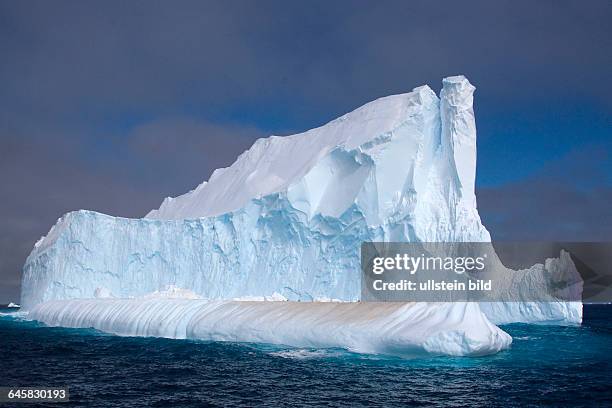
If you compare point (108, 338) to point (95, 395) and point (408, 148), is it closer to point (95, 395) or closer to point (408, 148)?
point (95, 395)

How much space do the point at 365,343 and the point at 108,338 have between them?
11902mm

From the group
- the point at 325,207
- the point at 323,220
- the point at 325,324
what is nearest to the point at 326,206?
the point at 325,207

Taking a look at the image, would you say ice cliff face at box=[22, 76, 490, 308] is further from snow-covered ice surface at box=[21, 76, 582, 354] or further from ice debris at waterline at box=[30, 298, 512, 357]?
ice debris at waterline at box=[30, 298, 512, 357]

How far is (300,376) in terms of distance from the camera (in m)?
13.8

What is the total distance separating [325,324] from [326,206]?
7.27 m

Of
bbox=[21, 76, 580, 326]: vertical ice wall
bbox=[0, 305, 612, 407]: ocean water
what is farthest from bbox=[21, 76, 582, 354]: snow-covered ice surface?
bbox=[0, 305, 612, 407]: ocean water

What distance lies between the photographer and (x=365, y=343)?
57.0ft

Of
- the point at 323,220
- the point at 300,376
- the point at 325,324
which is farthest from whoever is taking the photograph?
the point at 323,220

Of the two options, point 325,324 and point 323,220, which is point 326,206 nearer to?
point 323,220

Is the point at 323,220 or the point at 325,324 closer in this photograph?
the point at 325,324

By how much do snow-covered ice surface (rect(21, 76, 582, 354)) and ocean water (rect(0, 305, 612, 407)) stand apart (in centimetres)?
150

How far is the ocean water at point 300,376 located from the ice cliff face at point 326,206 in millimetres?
6110

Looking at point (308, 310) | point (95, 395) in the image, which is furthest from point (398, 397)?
point (308, 310)

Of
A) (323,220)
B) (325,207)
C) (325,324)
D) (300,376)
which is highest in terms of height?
(325,207)
